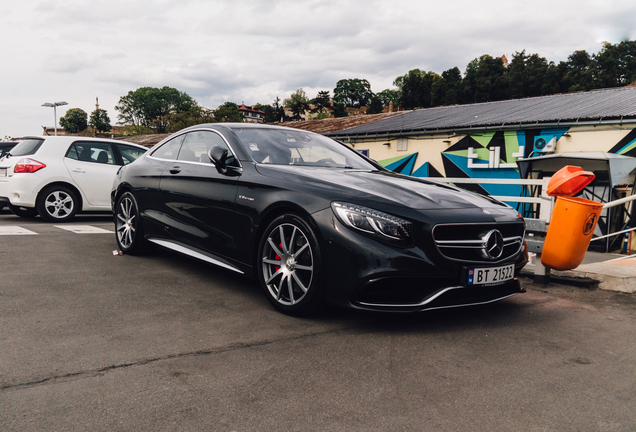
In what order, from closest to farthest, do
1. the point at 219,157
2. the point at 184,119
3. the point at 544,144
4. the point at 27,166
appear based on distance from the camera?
the point at 219,157
the point at 27,166
the point at 544,144
the point at 184,119

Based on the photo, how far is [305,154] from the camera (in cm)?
472

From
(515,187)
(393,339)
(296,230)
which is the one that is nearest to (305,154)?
(296,230)

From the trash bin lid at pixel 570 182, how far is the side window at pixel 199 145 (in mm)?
3155

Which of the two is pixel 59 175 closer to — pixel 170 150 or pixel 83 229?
pixel 83 229

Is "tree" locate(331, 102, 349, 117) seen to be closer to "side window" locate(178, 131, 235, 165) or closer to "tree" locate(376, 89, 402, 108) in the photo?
"tree" locate(376, 89, 402, 108)

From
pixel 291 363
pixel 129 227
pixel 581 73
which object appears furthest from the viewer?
pixel 581 73

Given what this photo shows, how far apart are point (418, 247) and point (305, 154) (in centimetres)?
176

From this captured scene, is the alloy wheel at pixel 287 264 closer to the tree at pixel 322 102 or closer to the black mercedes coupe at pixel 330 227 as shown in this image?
the black mercedes coupe at pixel 330 227

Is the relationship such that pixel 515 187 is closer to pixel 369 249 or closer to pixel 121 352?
pixel 369 249

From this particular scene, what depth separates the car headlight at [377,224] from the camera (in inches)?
132

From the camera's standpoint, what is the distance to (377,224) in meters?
3.37

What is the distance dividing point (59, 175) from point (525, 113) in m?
15.0

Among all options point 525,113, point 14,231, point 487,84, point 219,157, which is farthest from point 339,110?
point 219,157

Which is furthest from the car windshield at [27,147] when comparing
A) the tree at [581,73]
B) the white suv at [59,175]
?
the tree at [581,73]
